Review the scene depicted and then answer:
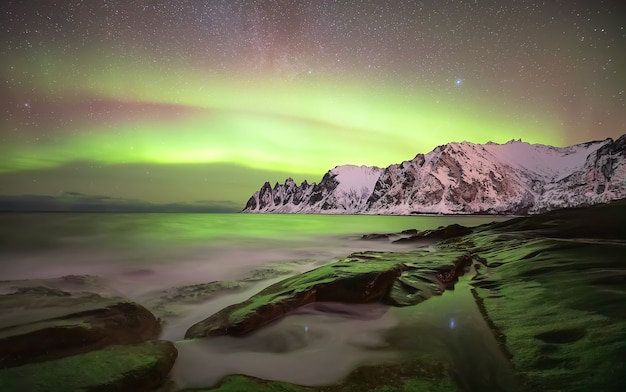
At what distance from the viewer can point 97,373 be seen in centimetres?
546

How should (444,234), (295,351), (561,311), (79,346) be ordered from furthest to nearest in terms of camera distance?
(444,234)
(561,311)
(295,351)
(79,346)

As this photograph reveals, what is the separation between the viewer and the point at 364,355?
723 cm

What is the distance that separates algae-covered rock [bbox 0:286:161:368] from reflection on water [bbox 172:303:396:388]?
1609mm

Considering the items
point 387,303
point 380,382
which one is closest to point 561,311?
point 387,303

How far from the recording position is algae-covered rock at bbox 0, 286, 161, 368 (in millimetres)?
6359

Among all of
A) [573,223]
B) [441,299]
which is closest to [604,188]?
[573,223]

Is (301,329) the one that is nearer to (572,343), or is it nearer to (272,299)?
(272,299)

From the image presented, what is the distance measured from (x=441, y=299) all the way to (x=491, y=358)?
15.3ft

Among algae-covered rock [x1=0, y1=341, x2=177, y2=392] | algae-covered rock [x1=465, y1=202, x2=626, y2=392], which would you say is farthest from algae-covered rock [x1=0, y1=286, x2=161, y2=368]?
algae-covered rock [x1=465, y1=202, x2=626, y2=392]

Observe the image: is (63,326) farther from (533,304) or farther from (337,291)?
(533,304)

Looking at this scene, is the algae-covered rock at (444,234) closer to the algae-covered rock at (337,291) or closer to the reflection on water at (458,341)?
the algae-covered rock at (337,291)

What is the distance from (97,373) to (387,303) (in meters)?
8.12

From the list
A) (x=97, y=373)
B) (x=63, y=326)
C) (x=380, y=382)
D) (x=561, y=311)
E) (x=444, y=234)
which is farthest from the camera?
(x=444, y=234)

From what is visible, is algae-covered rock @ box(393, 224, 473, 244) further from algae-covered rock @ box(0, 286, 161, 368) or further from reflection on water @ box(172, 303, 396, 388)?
algae-covered rock @ box(0, 286, 161, 368)
